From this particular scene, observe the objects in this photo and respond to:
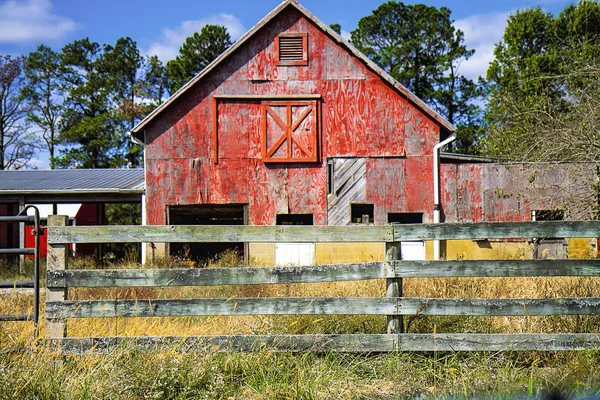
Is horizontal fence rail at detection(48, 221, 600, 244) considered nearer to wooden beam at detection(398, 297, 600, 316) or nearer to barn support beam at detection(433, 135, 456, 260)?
wooden beam at detection(398, 297, 600, 316)

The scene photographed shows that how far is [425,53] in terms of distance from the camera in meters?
39.0

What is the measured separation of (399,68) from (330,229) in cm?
3455

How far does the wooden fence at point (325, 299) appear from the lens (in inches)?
207

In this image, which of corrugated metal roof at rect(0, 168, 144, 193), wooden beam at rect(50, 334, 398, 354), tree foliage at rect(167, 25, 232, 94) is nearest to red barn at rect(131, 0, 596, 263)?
corrugated metal roof at rect(0, 168, 144, 193)

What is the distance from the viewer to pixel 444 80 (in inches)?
1507

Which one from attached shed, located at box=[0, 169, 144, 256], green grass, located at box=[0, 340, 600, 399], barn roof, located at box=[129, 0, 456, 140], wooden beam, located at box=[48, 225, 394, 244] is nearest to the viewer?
green grass, located at box=[0, 340, 600, 399]

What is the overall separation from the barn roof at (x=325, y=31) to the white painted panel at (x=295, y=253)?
210 inches

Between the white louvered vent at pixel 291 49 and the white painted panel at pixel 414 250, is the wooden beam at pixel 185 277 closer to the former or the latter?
the white painted panel at pixel 414 250

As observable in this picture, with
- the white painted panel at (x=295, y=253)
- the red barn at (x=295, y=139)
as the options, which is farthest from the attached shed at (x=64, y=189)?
the white painted panel at (x=295, y=253)

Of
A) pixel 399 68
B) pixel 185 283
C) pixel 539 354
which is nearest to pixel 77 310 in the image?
pixel 185 283

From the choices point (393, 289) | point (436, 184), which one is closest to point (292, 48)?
point (436, 184)

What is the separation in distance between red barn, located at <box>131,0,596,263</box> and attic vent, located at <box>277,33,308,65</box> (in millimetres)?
31

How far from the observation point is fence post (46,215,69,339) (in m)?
5.25

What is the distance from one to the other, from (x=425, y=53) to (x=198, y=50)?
600 inches
